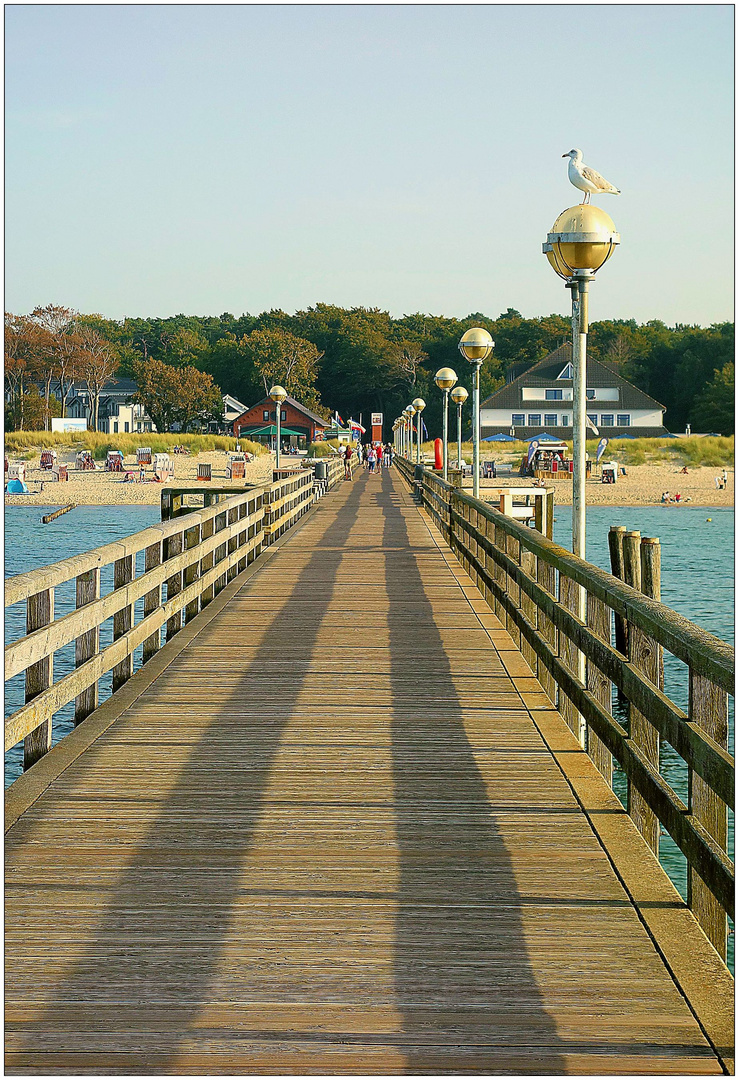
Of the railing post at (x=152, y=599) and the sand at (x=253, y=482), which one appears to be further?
the sand at (x=253, y=482)

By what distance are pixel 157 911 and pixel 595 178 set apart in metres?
6.53

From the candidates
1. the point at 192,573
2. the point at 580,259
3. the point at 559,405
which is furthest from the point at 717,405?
the point at 580,259

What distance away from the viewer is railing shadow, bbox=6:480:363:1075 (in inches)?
127

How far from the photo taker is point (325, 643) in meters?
9.40

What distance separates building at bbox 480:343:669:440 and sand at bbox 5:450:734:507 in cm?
1717

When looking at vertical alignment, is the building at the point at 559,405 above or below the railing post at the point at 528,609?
above

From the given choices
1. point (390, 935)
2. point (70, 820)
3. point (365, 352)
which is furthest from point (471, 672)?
point (365, 352)

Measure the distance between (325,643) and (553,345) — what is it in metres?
112

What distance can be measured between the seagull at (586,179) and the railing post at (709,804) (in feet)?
18.4

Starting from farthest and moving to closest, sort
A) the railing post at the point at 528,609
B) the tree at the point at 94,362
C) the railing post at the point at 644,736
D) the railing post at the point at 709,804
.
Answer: the tree at the point at 94,362 < the railing post at the point at 528,609 < the railing post at the point at 644,736 < the railing post at the point at 709,804

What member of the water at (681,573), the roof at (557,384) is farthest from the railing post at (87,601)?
the roof at (557,384)

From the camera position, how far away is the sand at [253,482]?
5706 centimetres

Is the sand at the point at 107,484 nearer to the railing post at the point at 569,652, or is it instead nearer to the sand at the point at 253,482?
the sand at the point at 253,482

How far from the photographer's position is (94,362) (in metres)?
108
